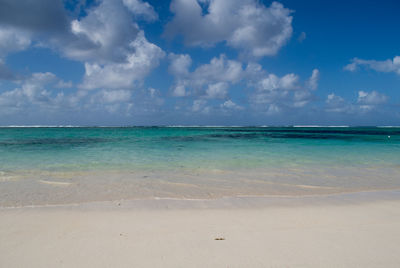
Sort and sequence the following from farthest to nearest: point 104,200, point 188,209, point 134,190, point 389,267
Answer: point 134,190, point 104,200, point 188,209, point 389,267

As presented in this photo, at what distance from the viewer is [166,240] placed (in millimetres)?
4074

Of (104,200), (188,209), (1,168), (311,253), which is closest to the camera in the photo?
(311,253)

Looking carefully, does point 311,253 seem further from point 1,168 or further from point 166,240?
point 1,168

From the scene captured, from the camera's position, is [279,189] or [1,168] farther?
[1,168]

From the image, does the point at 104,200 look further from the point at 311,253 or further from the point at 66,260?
the point at 311,253

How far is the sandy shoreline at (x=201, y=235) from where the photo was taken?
137 inches

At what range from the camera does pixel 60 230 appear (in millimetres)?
4473

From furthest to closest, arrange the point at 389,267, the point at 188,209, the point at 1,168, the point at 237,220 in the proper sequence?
the point at 1,168, the point at 188,209, the point at 237,220, the point at 389,267

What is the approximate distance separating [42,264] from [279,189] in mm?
6779

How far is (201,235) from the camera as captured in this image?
4.27m

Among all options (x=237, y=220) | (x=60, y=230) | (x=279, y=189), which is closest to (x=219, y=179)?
(x=279, y=189)

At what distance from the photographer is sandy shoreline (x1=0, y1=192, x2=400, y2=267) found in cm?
348

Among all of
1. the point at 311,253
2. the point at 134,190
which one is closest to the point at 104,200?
the point at 134,190

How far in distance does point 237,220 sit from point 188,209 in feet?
4.42
